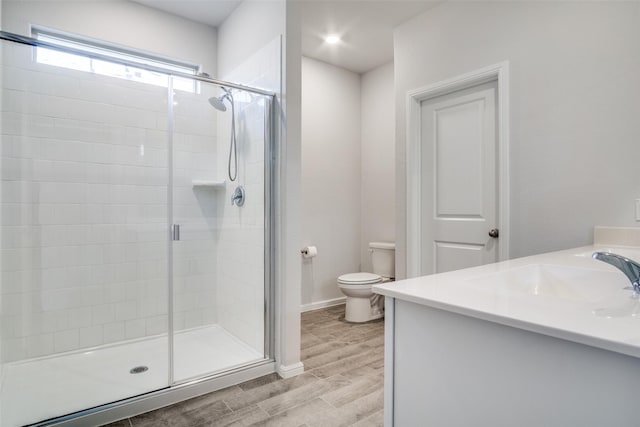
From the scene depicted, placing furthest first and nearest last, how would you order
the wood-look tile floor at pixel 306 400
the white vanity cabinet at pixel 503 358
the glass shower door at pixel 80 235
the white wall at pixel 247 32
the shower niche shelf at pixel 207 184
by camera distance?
the shower niche shelf at pixel 207 184 → the white wall at pixel 247 32 → the glass shower door at pixel 80 235 → the wood-look tile floor at pixel 306 400 → the white vanity cabinet at pixel 503 358

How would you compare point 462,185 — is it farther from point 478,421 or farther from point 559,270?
point 478,421

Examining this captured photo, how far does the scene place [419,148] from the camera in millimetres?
3045

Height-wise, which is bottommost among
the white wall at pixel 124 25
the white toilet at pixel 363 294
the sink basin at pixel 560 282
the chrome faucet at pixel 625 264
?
the white toilet at pixel 363 294

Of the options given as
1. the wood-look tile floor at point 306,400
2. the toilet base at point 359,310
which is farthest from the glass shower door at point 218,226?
the toilet base at point 359,310

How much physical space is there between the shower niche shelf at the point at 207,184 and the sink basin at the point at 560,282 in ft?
6.54

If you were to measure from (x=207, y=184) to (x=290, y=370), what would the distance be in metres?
1.38

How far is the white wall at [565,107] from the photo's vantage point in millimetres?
1895

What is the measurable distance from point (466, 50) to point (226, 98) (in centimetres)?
177

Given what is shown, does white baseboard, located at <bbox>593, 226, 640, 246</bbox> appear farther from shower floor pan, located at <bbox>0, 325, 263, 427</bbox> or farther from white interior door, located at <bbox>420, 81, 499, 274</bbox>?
shower floor pan, located at <bbox>0, 325, 263, 427</bbox>

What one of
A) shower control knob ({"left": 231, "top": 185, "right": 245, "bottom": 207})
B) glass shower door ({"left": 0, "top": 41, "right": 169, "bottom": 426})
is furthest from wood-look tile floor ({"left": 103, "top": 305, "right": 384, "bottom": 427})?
shower control knob ({"left": 231, "top": 185, "right": 245, "bottom": 207})

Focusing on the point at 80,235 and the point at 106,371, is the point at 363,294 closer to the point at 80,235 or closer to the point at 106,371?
the point at 106,371

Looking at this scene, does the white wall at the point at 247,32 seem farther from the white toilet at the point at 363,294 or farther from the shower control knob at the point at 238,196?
the white toilet at the point at 363,294

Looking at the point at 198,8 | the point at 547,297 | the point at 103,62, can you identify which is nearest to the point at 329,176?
the point at 198,8

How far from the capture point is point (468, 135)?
8.91 feet
